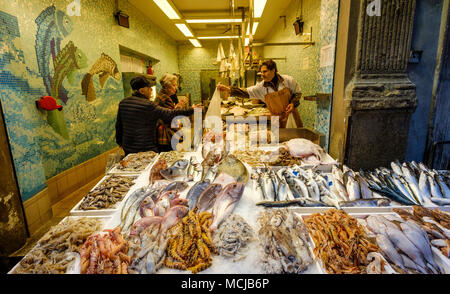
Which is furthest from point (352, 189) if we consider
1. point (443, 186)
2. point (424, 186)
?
point (443, 186)

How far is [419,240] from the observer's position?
1284mm

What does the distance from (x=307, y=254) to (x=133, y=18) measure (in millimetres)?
8846

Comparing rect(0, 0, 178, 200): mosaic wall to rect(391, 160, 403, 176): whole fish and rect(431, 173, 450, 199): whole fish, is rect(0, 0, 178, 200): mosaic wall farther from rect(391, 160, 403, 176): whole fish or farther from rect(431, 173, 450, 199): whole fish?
rect(431, 173, 450, 199): whole fish

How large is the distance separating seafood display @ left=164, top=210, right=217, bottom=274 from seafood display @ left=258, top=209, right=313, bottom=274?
33cm

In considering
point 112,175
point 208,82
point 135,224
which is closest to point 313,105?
point 112,175

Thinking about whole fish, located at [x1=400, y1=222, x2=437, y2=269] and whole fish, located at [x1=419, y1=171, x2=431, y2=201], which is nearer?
whole fish, located at [x1=400, y1=222, x2=437, y2=269]

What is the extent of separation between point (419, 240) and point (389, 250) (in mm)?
185

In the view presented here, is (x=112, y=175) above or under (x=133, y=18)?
under

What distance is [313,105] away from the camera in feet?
20.3

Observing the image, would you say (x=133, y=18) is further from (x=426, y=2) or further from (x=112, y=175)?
(x=426, y=2)

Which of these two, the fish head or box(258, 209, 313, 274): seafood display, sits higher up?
the fish head

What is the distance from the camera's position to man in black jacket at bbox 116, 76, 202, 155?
3.43 m

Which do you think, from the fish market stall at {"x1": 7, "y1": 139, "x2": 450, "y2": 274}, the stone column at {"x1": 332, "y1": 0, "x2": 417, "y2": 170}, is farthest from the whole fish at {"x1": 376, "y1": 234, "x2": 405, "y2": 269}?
the stone column at {"x1": 332, "y1": 0, "x2": 417, "y2": 170}

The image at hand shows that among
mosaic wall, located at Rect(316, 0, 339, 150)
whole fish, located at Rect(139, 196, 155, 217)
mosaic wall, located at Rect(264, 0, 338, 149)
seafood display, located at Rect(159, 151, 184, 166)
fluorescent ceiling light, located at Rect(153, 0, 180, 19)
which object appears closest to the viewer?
whole fish, located at Rect(139, 196, 155, 217)
